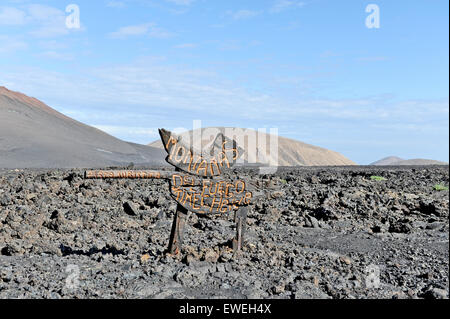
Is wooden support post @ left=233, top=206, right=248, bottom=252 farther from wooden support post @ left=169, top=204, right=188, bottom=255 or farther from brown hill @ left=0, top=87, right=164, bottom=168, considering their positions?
brown hill @ left=0, top=87, right=164, bottom=168

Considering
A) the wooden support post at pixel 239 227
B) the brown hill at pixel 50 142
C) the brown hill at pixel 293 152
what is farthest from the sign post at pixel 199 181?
the brown hill at pixel 293 152

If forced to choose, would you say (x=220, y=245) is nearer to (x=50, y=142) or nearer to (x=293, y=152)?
(x=50, y=142)

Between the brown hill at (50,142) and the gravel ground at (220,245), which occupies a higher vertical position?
the brown hill at (50,142)

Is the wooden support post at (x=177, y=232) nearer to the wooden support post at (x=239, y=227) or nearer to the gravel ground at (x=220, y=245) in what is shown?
the gravel ground at (x=220, y=245)

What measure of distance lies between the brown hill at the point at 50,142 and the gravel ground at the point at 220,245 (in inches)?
789

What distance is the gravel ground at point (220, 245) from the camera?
5.71m

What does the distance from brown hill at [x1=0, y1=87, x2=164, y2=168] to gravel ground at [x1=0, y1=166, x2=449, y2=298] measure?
20.0m

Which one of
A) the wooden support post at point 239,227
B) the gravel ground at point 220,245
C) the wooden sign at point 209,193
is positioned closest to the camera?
the gravel ground at point 220,245

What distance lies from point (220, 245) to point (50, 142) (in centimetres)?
3419

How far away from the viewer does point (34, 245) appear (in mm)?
7434

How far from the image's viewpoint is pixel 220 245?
7480 mm

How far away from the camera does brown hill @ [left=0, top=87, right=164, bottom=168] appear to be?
33.0 meters

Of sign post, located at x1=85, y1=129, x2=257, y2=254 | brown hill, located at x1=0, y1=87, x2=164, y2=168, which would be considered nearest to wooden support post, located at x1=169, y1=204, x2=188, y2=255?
sign post, located at x1=85, y1=129, x2=257, y2=254
